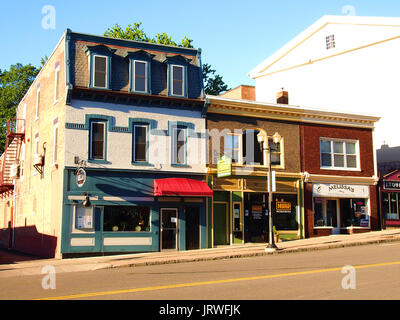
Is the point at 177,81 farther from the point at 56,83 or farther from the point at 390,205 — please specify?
the point at 390,205

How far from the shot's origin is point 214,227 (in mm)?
24922

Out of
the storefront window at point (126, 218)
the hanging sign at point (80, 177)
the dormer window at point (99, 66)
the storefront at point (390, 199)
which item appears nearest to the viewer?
the hanging sign at point (80, 177)

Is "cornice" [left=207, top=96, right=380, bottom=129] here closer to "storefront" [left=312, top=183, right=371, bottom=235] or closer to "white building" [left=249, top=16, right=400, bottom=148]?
"storefront" [left=312, top=183, right=371, bottom=235]

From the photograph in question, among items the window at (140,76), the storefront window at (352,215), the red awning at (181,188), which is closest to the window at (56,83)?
the window at (140,76)

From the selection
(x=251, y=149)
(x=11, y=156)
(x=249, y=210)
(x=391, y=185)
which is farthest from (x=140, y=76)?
(x=391, y=185)

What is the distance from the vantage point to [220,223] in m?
25.1

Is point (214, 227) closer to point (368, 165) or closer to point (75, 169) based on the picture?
point (75, 169)

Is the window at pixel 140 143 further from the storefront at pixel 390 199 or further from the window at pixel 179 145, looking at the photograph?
the storefront at pixel 390 199

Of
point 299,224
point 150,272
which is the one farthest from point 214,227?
point 150,272

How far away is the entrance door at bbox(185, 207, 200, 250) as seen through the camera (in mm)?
24219

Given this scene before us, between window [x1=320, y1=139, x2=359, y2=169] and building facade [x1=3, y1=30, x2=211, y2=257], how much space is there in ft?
27.4

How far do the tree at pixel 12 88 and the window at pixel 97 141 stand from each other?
26.4 metres

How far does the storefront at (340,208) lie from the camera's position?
28.0m

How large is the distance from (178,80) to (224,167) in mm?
5299
